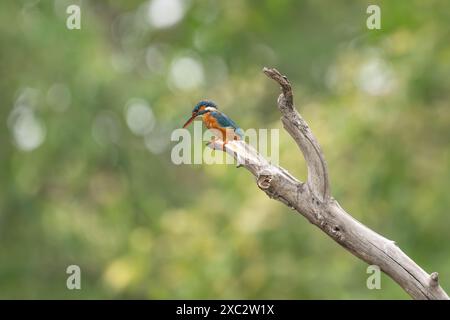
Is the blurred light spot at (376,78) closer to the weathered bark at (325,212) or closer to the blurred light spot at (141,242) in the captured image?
the blurred light spot at (141,242)

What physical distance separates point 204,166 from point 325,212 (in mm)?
7226

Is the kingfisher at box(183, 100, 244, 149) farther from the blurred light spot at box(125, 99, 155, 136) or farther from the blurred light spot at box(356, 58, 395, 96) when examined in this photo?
the blurred light spot at box(125, 99, 155, 136)

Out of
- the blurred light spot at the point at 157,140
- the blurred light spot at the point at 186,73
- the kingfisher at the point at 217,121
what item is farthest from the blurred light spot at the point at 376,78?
the kingfisher at the point at 217,121

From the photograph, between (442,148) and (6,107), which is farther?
(6,107)

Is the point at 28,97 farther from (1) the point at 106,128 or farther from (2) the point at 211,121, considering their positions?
(2) the point at 211,121

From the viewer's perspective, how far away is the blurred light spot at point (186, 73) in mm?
13258

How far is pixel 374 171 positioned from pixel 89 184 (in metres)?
5.77

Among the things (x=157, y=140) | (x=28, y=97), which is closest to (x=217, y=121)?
(x=28, y=97)

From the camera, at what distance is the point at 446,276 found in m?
8.85

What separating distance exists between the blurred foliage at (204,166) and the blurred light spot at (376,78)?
0.11ft

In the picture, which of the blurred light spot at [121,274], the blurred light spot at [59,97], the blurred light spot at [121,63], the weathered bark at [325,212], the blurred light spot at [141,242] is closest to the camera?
the weathered bark at [325,212]

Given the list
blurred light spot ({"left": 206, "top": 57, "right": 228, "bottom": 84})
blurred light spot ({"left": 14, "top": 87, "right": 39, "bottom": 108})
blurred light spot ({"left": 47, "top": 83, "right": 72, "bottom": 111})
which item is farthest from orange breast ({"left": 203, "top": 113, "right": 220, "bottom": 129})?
blurred light spot ({"left": 206, "top": 57, "right": 228, "bottom": 84})
